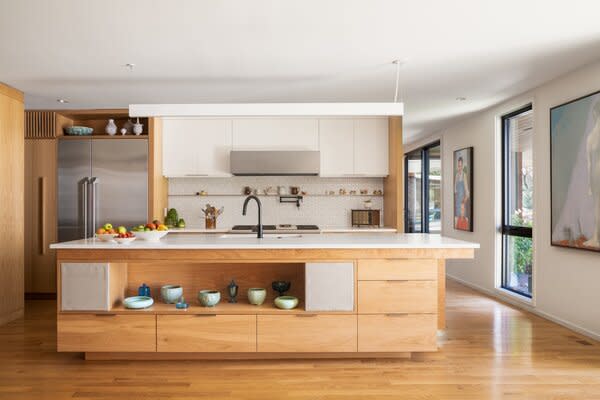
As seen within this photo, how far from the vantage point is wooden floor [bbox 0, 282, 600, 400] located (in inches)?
114

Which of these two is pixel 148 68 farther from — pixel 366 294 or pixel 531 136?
pixel 531 136

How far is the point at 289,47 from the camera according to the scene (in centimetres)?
370

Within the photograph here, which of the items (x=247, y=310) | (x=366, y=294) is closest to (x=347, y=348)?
(x=366, y=294)

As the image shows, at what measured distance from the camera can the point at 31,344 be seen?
12.8 feet

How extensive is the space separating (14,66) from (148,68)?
3.65 feet

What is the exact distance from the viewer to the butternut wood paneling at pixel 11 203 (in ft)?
15.4

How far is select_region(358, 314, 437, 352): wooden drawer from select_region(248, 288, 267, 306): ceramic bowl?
0.71 metres

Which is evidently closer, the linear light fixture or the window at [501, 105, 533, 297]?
the linear light fixture

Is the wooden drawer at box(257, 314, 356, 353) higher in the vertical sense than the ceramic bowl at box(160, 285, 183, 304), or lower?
lower

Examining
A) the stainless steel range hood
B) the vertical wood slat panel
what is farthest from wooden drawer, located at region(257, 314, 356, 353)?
the vertical wood slat panel

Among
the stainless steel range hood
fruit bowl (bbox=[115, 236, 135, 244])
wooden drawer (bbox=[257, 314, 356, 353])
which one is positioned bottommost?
wooden drawer (bbox=[257, 314, 356, 353])

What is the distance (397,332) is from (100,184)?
4.16m

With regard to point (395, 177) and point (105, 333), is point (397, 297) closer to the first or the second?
point (105, 333)

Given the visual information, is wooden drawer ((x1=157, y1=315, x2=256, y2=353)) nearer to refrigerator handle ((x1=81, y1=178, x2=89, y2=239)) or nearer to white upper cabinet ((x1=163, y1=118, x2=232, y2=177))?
white upper cabinet ((x1=163, y1=118, x2=232, y2=177))
